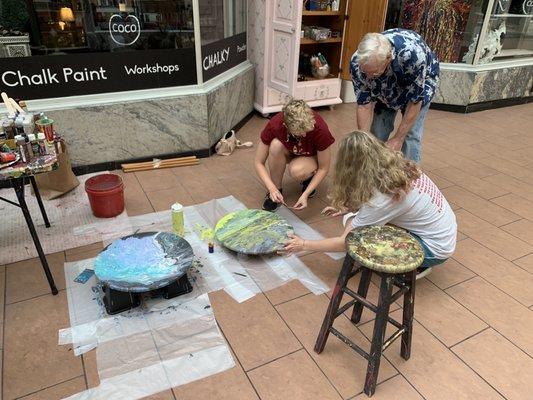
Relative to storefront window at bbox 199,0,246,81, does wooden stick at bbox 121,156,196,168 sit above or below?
below

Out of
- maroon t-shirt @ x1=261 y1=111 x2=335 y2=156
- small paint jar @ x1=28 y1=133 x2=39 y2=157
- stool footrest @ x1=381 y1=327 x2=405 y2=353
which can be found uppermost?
Result: small paint jar @ x1=28 y1=133 x2=39 y2=157

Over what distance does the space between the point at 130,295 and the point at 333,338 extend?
96 cm

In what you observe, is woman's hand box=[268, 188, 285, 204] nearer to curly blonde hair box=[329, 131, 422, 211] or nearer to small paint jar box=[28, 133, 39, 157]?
curly blonde hair box=[329, 131, 422, 211]

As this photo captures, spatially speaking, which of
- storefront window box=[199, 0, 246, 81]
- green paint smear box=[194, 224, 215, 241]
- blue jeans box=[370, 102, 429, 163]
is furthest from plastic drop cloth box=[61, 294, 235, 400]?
storefront window box=[199, 0, 246, 81]

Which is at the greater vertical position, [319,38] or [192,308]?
[319,38]

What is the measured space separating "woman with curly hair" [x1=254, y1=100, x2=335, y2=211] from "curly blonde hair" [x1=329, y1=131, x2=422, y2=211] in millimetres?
802

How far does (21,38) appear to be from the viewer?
2.66 metres

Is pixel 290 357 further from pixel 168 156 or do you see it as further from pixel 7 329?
pixel 168 156

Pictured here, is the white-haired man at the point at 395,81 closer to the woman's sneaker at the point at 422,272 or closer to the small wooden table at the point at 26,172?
the woman's sneaker at the point at 422,272

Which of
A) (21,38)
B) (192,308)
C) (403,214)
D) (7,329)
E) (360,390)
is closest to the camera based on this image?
(360,390)

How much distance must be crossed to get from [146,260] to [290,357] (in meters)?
0.83

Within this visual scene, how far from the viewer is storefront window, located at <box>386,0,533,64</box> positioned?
456cm

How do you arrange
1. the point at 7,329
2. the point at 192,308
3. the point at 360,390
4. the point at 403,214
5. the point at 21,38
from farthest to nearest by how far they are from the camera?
the point at 21,38 < the point at 192,308 < the point at 7,329 < the point at 403,214 < the point at 360,390

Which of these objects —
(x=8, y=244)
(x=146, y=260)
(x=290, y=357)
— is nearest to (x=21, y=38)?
(x=8, y=244)
